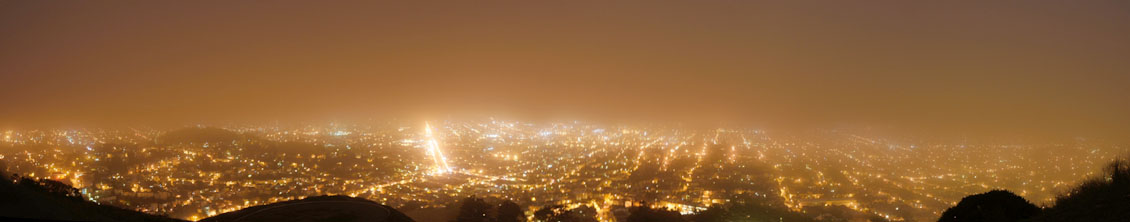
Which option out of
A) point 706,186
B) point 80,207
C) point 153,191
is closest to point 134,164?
point 153,191

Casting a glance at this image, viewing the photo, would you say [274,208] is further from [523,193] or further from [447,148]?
[447,148]

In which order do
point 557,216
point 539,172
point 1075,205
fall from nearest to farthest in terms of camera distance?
point 1075,205
point 557,216
point 539,172

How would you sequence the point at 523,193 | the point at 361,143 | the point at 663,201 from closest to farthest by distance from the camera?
the point at 663,201 → the point at 523,193 → the point at 361,143

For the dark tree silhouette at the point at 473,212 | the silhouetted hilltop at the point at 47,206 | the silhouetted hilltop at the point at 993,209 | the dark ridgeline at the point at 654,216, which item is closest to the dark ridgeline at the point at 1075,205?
the silhouetted hilltop at the point at 993,209

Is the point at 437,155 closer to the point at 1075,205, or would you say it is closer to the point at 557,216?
the point at 557,216

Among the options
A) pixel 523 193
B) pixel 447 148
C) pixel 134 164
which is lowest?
pixel 523 193

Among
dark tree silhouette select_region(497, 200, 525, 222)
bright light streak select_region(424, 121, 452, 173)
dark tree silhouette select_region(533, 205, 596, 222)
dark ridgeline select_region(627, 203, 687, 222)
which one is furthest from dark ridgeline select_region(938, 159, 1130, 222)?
bright light streak select_region(424, 121, 452, 173)

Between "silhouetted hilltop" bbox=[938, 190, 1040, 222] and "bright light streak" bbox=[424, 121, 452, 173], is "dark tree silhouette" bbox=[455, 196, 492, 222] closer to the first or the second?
"silhouetted hilltop" bbox=[938, 190, 1040, 222]

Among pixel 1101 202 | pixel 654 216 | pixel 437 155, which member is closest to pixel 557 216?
pixel 654 216
